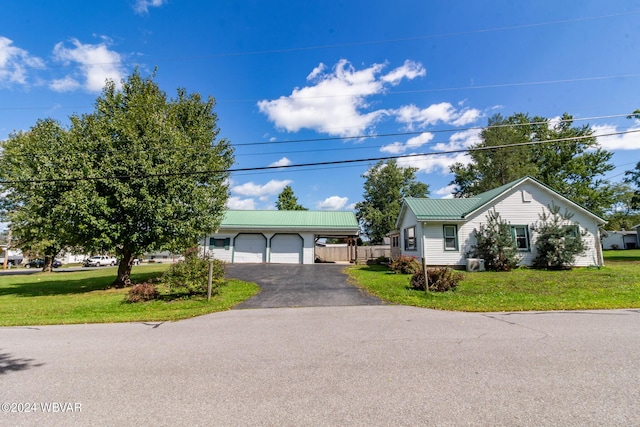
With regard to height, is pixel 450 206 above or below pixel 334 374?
above

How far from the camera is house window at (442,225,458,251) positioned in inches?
750

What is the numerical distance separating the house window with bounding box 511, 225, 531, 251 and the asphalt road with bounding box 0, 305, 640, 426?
12958 millimetres

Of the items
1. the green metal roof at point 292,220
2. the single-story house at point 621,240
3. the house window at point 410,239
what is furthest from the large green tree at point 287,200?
the single-story house at point 621,240

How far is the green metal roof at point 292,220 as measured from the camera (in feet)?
86.3

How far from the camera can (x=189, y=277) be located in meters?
10.8

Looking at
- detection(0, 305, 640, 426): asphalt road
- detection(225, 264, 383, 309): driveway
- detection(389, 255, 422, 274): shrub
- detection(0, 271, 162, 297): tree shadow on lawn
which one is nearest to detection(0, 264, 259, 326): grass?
detection(225, 264, 383, 309): driveway

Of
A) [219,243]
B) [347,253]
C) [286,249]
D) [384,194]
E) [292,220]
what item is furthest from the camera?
[384,194]

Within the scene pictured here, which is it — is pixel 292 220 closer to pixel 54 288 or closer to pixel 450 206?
pixel 450 206

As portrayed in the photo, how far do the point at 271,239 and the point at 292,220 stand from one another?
2678 mm

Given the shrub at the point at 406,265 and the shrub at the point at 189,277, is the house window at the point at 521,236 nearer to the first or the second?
the shrub at the point at 406,265

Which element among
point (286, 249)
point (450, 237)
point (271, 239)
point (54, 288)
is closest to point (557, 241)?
point (450, 237)

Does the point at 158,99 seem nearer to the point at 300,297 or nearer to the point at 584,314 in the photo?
the point at 300,297

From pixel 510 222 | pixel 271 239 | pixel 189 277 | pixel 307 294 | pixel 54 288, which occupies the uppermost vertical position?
pixel 510 222

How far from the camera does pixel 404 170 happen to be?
4997 cm
